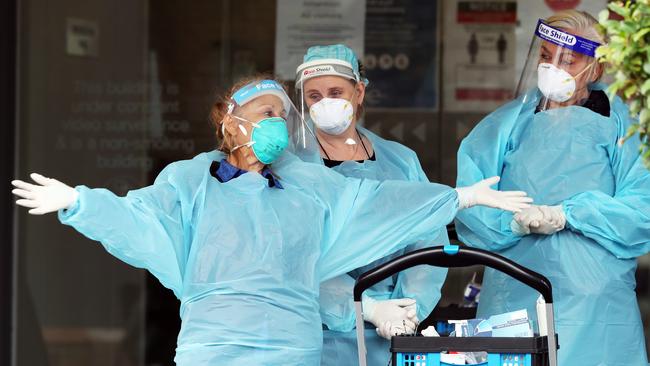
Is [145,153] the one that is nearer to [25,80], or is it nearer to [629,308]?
[25,80]

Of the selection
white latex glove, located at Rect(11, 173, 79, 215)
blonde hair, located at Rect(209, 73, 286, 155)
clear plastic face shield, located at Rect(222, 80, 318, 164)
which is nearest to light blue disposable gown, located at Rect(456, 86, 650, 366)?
clear plastic face shield, located at Rect(222, 80, 318, 164)

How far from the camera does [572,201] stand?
3.73m

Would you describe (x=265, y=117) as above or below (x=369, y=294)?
above

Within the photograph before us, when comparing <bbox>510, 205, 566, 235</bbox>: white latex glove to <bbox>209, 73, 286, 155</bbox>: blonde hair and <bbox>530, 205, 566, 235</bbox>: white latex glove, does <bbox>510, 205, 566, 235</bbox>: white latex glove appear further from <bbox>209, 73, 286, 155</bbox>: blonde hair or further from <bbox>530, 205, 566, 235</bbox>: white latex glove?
<bbox>209, 73, 286, 155</bbox>: blonde hair

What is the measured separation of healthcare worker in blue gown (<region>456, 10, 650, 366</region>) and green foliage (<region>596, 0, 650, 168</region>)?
113cm

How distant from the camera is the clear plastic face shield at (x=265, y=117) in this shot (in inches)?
135

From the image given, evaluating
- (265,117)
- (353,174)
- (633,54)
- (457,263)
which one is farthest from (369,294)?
(633,54)

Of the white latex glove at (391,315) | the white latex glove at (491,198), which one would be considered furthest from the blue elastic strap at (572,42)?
the white latex glove at (391,315)

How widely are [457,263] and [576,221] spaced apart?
85 cm

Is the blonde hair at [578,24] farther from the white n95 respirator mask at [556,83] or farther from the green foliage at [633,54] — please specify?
the green foliage at [633,54]

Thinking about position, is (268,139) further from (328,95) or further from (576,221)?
(576,221)

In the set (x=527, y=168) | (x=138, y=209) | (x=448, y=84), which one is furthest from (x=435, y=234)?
(x=448, y=84)

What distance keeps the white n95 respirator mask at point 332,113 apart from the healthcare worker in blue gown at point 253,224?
173 millimetres

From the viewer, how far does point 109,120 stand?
6.11 meters
